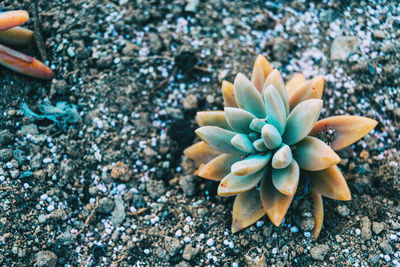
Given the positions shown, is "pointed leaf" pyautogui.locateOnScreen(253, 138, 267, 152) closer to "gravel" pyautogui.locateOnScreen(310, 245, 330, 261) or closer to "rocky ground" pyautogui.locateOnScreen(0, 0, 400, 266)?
"rocky ground" pyautogui.locateOnScreen(0, 0, 400, 266)

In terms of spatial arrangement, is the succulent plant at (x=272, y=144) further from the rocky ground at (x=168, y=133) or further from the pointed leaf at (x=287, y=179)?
the rocky ground at (x=168, y=133)

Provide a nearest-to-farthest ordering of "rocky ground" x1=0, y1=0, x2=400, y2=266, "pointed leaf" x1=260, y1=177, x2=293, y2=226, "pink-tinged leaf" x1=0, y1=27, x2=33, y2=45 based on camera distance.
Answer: "pointed leaf" x1=260, y1=177, x2=293, y2=226 < "rocky ground" x1=0, y1=0, x2=400, y2=266 < "pink-tinged leaf" x1=0, y1=27, x2=33, y2=45

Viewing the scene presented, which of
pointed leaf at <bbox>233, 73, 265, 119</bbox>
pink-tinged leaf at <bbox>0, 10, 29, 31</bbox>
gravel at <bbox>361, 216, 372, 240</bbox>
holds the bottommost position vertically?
gravel at <bbox>361, 216, 372, 240</bbox>

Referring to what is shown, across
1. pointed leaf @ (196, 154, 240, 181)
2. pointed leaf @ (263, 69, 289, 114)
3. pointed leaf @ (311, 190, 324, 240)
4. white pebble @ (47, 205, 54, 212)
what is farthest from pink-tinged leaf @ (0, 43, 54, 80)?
pointed leaf @ (311, 190, 324, 240)

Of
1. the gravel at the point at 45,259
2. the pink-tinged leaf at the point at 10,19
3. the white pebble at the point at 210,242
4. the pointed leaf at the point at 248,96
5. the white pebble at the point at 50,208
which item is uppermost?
the pink-tinged leaf at the point at 10,19

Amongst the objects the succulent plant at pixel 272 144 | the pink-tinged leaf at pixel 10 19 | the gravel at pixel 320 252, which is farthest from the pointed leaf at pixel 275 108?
the pink-tinged leaf at pixel 10 19

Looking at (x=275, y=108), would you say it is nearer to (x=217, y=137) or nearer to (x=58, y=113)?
(x=217, y=137)
